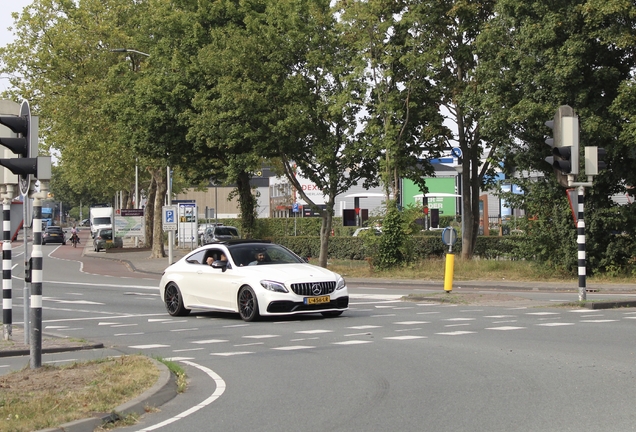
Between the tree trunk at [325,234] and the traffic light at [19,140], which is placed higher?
the traffic light at [19,140]

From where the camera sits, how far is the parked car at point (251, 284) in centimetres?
1633

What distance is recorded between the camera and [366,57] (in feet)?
107

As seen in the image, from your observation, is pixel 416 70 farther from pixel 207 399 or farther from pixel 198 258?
pixel 207 399

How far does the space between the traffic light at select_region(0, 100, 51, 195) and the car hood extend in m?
6.15

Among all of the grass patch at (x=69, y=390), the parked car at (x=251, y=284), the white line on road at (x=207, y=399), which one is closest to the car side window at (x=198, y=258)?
the parked car at (x=251, y=284)

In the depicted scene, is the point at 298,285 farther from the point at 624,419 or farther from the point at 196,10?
the point at 196,10

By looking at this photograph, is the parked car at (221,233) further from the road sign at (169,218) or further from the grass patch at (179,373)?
the grass patch at (179,373)

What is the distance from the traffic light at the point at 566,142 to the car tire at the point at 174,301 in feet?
25.9

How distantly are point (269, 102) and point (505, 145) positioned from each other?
9553 mm

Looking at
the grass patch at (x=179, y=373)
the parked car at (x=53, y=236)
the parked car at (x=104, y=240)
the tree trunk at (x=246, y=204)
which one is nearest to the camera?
the grass patch at (x=179, y=373)

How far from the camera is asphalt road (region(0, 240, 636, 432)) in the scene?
7.92m

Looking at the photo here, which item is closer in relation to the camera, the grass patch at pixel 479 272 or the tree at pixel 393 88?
the grass patch at pixel 479 272

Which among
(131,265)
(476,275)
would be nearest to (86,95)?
(131,265)

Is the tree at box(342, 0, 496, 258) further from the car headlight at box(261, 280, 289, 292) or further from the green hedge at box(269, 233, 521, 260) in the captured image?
the car headlight at box(261, 280, 289, 292)
